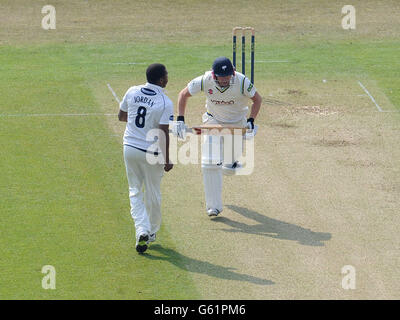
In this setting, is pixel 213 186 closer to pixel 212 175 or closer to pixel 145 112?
pixel 212 175

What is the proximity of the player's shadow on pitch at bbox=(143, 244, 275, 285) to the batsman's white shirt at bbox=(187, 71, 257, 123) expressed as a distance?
2.69 m

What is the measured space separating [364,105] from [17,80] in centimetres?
841

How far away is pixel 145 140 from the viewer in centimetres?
1098

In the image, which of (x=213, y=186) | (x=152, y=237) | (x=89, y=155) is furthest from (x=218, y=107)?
(x=89, y=155)

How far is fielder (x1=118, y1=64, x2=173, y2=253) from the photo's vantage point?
10928 mm

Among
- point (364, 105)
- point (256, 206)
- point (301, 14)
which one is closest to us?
point (256, 206)

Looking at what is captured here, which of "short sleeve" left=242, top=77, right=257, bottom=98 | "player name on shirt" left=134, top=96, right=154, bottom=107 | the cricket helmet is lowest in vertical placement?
"short sleeve" left=242, top=77, right=257, bottom=98

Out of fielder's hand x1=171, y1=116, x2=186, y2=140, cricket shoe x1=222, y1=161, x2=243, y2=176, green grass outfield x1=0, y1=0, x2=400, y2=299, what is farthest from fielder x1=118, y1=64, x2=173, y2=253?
cricket shoe x1=222, y1=161, x2=243, y2=176

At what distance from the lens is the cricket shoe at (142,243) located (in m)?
11.0

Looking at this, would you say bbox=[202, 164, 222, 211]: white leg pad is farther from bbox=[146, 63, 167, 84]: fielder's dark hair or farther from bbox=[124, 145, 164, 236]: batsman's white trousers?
bbox=[146, 63, 167, 84]: fielder's dark hair

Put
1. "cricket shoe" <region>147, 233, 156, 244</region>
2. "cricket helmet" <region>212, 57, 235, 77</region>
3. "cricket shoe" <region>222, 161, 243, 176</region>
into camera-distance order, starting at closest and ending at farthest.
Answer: "cricket shoe" <region>147, 233, 156, 244</region> < "cricket helmet" <region>212, 57, 235, 77</region> < "cricket shoe" <region>222, 161, 243, 176</region>

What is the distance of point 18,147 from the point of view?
50.9 feet

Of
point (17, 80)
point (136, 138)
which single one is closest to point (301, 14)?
point (17, 80)

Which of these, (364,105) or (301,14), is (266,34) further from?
(364,105)
